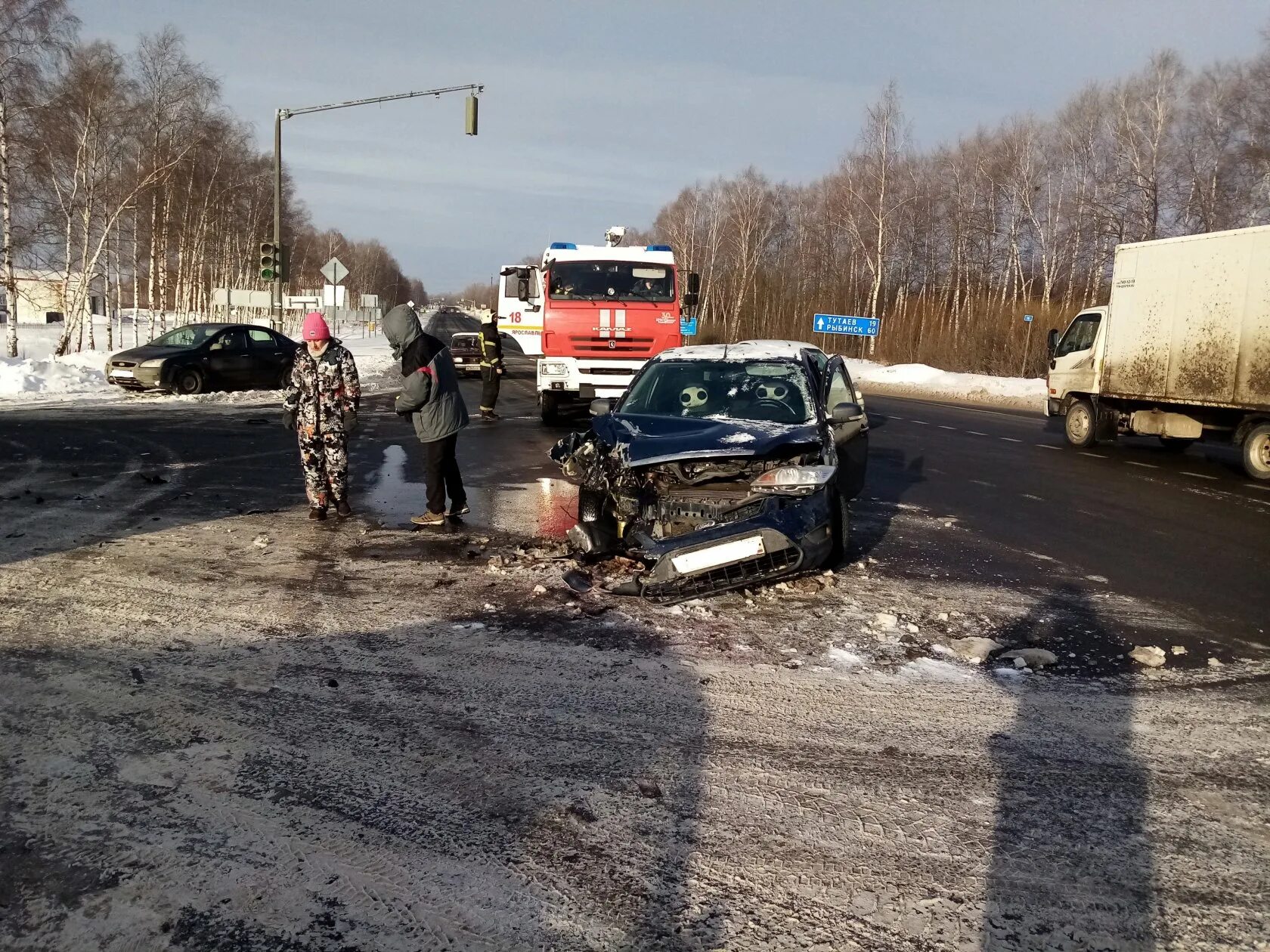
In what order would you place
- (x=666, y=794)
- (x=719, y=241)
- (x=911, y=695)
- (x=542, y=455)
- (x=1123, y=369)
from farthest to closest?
(x=719, y=241)
(x=1123, y=369)
(x=542, y=455)
(x=911, y=695)
(x=666, y=794)

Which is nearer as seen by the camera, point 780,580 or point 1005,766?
point 1005,766

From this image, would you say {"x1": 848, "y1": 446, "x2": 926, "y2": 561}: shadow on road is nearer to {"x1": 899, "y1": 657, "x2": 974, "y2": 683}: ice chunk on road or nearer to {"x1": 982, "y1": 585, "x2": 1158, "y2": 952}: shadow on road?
{"x1": 899, "y1": 657, "x2": 974, "y2": 683}: ice chunk on road

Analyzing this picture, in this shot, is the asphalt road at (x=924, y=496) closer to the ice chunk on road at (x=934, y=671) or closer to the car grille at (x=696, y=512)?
the ice chunk on road at (x=934, y=671)

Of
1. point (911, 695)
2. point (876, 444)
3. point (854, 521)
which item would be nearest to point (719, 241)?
point (876, 444)

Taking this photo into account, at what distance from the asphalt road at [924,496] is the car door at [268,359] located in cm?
461

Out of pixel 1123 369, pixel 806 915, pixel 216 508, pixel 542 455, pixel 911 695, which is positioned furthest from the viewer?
pixel 1123 369

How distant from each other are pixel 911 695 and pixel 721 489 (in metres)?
2.07

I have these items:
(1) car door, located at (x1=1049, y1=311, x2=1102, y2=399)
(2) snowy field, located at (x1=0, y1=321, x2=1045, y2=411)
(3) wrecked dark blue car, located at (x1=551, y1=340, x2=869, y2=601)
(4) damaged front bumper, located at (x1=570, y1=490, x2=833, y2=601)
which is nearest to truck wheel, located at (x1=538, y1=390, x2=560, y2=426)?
(2) snowy field, located at (x1=0, y1=321, x2=1045, y2=411)

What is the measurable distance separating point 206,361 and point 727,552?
59.9 ft

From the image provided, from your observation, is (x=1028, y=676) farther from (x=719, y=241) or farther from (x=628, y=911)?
(x=719, y=241)

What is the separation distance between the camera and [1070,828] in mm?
3521

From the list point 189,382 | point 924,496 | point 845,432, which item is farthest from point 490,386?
point 845,432

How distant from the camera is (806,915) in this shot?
2.93 metres

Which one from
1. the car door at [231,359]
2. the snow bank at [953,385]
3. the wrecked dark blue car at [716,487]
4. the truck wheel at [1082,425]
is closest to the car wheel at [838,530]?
the wrecked dark blue car at [716,487]
